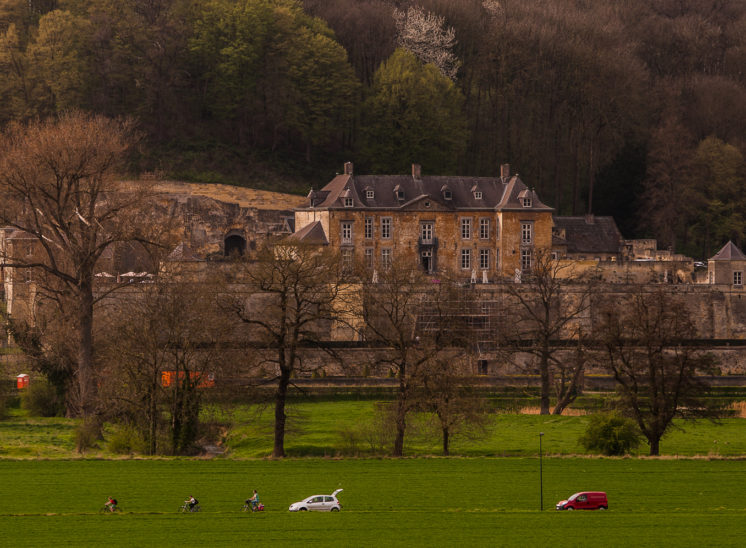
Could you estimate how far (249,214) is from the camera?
3036 inches

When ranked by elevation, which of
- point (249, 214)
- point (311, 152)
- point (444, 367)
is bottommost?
point (444, 367)

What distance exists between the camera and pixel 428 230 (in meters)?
73.8

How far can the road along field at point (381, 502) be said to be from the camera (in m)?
30.5

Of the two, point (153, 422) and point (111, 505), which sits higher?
point (153, 422)

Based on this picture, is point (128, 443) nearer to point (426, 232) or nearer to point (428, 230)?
point (426, 232)

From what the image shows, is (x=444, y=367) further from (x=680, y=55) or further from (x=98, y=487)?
(x=680, y=55)

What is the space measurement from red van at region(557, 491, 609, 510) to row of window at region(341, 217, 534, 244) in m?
39.7

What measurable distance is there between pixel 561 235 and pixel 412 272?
612 inches

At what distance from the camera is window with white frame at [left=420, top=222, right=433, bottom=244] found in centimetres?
7362

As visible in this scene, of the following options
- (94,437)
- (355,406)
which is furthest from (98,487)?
(355,406)

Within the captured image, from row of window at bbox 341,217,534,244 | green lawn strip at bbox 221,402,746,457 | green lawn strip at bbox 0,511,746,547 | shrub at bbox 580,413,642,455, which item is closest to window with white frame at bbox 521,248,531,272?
row of window at bbox 341,217,534,244

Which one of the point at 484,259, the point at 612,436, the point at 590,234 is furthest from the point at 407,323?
the point at 590,234

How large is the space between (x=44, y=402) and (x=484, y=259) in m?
28.6

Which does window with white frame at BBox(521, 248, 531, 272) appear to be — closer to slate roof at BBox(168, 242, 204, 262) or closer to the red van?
slate roof at BBox(168, 242, 204, 262)
